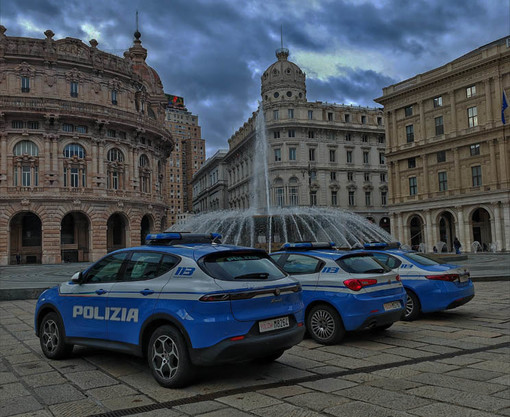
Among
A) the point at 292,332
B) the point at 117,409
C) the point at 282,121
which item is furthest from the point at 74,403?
the point at 282,121

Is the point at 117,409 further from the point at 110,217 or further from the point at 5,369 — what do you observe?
the point at 110,217

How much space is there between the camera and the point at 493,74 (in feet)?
140

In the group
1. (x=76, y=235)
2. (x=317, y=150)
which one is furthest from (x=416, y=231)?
(x=76, y=235)

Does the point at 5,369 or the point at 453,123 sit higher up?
the point at 453,123

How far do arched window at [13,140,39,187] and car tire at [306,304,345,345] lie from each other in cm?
4165

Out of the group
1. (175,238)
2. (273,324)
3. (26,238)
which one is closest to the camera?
(273,324)

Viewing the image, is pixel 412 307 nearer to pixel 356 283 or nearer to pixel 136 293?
pixel 356 283

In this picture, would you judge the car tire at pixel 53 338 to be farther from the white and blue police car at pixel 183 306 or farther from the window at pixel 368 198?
the window at pixel 368 198

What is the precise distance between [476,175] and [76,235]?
3923 cm

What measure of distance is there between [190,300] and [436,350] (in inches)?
165

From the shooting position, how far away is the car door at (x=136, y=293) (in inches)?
228

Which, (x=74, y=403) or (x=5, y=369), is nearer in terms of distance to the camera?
(x=74, y=403)

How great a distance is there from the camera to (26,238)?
45.6 metres

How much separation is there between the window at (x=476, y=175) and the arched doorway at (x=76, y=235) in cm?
3758
